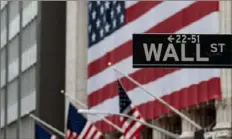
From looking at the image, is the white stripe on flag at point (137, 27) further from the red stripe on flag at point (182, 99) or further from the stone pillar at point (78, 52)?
the red stripe on flag at point (182, 99)

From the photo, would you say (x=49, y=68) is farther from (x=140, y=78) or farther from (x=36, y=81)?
(x=140, y=78)

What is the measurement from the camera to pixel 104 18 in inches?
2324

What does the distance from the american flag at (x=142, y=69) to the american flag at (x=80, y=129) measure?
4355 mm

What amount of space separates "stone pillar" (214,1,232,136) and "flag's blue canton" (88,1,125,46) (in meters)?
12.9

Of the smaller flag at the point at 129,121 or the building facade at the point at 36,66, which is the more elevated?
the building facade at the point at 36,66

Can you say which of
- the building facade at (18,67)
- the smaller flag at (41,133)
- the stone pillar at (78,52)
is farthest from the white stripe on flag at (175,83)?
the building facade at (18,67)

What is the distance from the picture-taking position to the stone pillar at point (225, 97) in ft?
137

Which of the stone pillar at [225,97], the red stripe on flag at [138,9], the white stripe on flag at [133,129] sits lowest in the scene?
the white stripe on flag at [133,129]

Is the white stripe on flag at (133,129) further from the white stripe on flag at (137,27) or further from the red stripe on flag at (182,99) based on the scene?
the white stripe on flag at (137,27)

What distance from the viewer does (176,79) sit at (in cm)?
4703

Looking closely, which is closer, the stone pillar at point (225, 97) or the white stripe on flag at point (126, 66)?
the stone pillar at point (225, 97)

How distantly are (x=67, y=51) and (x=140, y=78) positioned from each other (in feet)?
52.2

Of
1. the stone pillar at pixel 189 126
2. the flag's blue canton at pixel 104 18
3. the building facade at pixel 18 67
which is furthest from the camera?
the building facade at pixel 18 67

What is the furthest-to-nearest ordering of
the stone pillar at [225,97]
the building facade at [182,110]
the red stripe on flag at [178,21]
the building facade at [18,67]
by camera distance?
the building facade at [18,67], the red stripe on flag at [178,21], the building facade at [182,110], the stone pillar at [225,97]
